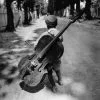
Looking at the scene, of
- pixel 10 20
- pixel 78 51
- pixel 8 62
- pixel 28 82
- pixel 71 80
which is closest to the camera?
pixel 28 82

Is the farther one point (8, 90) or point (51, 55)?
point (8, 90)

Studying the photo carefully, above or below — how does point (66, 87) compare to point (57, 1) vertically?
below

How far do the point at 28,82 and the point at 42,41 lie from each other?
0.92 metres

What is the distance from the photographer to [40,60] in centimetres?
360

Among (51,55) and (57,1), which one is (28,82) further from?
(57,1)

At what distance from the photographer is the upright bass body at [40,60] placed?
11.4ft

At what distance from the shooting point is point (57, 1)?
259 feet

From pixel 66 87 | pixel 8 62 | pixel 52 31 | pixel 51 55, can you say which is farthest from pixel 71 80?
pixel 8 62

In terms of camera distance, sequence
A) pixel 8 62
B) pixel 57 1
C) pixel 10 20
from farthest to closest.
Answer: pixel 57 1 < pixel 10 20 < pixel 8 62

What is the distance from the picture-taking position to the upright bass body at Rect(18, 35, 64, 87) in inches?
137

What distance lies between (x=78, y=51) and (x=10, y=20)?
10.7 m

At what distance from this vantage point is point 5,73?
17.0 ft

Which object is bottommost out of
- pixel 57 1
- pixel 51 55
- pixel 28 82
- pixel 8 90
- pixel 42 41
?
pixel 8 90

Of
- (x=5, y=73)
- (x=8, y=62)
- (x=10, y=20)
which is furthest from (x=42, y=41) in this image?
(x=10, y=20)
